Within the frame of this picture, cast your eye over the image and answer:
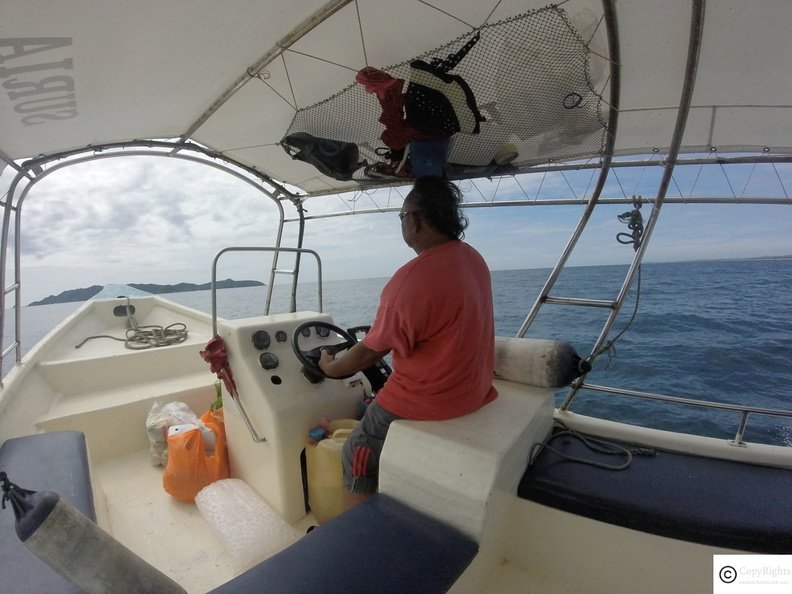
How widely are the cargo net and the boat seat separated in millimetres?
1858

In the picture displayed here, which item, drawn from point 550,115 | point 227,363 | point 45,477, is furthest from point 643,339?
point 45,477

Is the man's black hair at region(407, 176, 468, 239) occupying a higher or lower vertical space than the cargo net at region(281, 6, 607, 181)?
lower

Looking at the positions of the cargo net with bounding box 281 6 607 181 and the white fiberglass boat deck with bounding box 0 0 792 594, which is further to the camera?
the cargo net with bounding box 281 6 607 181

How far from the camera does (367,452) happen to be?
144cm

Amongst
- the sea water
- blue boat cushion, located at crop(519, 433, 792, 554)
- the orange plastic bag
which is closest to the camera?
blue boat cushion, located at crop(519, 433, 792, 554)

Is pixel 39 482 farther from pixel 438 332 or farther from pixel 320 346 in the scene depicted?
pixel 438 332

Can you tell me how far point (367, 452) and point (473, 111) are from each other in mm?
1500

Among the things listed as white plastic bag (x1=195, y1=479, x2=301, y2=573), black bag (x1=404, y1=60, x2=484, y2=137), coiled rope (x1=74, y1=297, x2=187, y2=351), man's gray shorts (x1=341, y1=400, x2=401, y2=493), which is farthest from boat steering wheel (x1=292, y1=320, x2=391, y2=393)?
coiled rope (x1=74, y1=297, x2=187, y2=351)

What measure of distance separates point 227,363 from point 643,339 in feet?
41.9

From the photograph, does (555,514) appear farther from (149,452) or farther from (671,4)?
(149,452)

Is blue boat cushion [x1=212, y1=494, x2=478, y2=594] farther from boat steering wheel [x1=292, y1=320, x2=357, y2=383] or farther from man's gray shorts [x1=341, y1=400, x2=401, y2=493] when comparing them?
boat steering wheel [x1=292, y1=320, x2=357, y2=383]

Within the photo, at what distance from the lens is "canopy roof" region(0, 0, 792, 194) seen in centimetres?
131

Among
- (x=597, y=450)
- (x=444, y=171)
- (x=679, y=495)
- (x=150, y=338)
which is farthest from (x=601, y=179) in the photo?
(x=150, y=338)

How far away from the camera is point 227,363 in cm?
195
